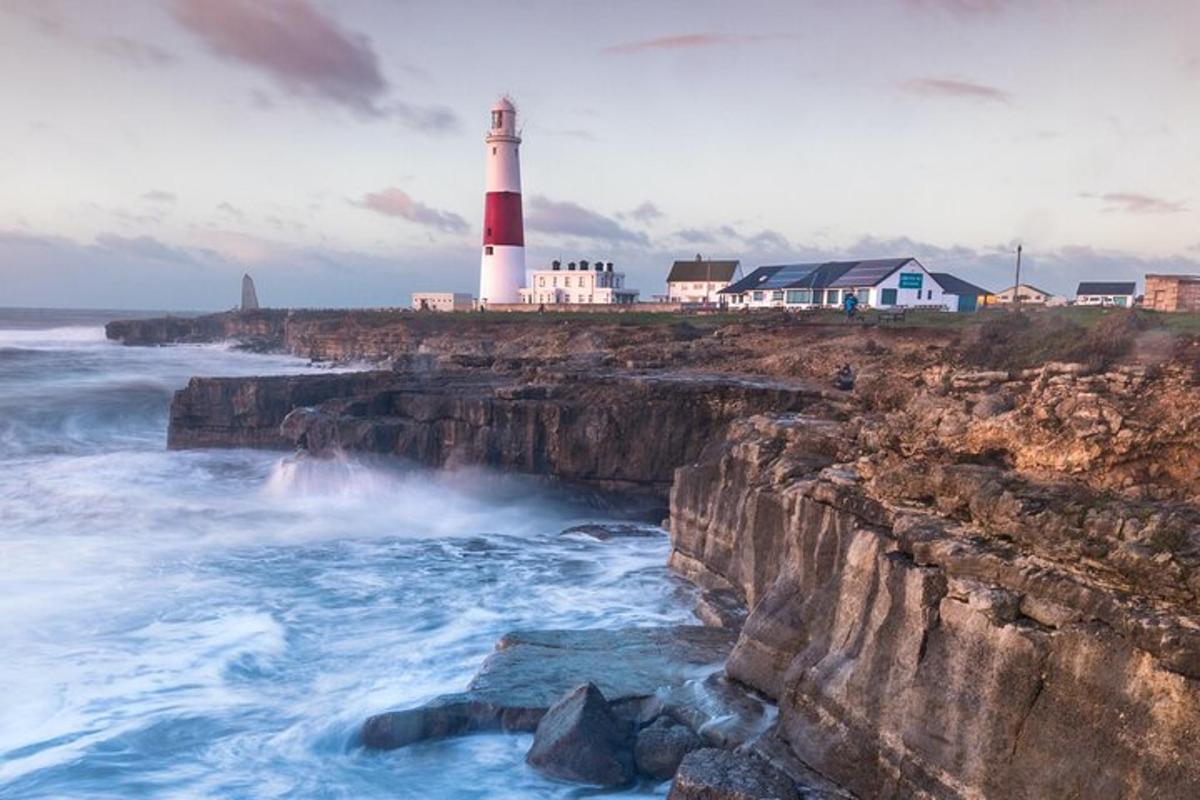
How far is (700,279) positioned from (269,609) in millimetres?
59139

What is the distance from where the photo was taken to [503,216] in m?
53.7

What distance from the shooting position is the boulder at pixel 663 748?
877 cm

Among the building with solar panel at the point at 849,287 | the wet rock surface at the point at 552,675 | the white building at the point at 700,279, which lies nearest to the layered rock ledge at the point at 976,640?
the wet rock surface at the point at 552,675

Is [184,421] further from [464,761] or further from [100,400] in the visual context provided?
[464,761]

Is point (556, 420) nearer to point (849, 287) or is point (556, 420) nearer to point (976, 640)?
point (976, 640)

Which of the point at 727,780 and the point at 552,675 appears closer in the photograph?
the point at 727,780

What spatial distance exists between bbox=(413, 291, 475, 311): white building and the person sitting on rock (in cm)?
5091

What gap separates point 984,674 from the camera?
689 cm

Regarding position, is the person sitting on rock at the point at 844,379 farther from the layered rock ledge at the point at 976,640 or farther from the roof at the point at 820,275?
the roof at the point at 820,275

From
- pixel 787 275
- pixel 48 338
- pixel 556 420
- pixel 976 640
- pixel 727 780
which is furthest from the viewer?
pixel 48 338

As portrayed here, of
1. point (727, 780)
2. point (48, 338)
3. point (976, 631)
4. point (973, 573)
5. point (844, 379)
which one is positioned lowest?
point (727, 780)

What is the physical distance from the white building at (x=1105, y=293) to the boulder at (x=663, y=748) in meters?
67.8

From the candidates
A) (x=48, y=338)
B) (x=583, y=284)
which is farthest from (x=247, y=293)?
(x=583, y=284)

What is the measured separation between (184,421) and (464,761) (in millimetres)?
21387
